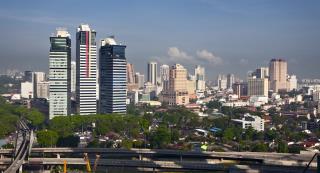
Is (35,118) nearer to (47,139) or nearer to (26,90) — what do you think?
(47,139)

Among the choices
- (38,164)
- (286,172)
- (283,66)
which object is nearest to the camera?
(286,172)

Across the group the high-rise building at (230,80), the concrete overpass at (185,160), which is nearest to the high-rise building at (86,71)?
the concrete overpass at (185,160)

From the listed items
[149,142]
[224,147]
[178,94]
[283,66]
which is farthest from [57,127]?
[283,66]

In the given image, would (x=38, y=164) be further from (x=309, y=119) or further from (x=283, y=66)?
(x=283, y=66)

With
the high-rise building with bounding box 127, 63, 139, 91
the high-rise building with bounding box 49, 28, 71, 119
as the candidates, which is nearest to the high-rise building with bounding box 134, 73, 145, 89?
the high-rise building with bounding box 127, 63, 139, 91

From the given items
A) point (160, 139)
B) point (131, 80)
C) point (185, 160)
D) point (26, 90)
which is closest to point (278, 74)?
point (131, 80)

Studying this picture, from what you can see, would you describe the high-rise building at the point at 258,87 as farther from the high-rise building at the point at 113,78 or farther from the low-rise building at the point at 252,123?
the high-rise building at the point at 113,78

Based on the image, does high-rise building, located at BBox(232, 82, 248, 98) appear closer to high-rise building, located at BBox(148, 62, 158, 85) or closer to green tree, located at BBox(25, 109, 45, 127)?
high-rise building, located at BBox(148, 62, 158, 85)
